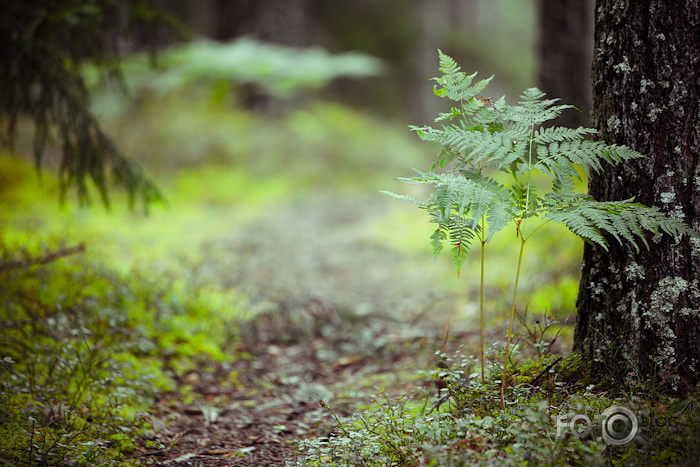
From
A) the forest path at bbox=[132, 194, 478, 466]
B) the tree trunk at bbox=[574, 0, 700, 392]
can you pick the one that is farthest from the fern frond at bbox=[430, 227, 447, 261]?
the forest path at bbox=[132, 194, 478, 466]

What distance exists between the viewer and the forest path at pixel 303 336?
117 inches

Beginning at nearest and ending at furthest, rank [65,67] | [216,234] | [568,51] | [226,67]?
1. [65,67]
2. [568,51]
3. [216,234]
4. [226,67]

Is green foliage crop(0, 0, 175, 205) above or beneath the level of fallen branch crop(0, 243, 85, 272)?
above

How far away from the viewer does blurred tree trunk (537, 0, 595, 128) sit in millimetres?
6750

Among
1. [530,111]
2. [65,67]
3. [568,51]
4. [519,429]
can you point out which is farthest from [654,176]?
[568,51]

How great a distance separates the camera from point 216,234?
6.89 meters

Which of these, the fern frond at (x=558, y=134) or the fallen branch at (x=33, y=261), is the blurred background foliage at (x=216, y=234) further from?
the fern frond at (x=558, y=134)

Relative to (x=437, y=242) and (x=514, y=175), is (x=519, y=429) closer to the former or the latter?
(x=437, y=242)

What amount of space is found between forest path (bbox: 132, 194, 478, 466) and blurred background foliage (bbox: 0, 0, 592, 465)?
49mm

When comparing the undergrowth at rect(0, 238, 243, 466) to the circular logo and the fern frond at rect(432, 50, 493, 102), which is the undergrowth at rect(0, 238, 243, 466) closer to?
the circular logo

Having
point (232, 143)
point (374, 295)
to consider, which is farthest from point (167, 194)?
point (374, 295)

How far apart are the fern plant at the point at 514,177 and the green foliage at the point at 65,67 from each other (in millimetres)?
3406

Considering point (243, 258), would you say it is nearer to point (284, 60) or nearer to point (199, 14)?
point (284, 60)

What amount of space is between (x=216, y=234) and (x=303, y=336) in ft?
9.30
